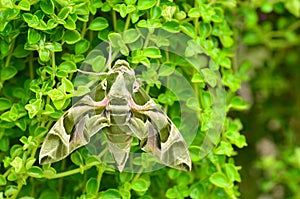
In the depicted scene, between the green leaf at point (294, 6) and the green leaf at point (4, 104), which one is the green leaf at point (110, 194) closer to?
the green leaf at point (4, 104)

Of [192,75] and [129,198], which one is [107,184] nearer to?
[129,198]

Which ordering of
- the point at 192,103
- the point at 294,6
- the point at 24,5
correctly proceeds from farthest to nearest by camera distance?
1. the point at 294,6
2. the point at 192,103
3. the point at 24,5

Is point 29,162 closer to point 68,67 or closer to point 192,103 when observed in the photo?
point 68,67

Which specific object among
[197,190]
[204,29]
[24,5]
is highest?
[24,5]

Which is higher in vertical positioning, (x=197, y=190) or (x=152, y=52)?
(x=152, y=52)

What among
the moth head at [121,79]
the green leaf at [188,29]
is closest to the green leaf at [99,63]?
the moth head at [121,79]

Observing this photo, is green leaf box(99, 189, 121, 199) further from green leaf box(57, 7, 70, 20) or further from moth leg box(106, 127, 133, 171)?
green leaf box(57, 7, 70, 20)

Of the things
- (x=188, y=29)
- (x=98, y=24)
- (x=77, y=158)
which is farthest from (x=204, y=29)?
(x=77, y=158)
